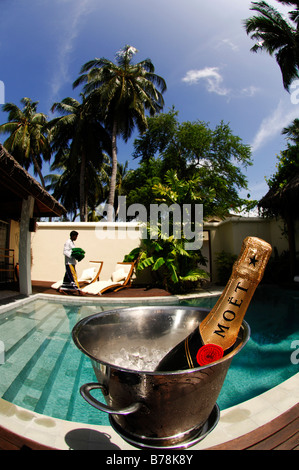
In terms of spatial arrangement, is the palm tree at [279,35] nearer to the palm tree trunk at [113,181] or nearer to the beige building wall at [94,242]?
the beige building wall at [94,242]

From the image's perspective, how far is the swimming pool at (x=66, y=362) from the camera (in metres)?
2.47

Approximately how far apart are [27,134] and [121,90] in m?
11.8

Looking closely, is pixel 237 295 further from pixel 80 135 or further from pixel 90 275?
pixel 80 135

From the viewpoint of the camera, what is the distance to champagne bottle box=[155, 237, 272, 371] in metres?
0.74

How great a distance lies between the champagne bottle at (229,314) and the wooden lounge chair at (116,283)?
6.64 meters

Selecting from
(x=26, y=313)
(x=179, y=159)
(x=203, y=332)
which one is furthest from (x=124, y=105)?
(x=203, y=332)

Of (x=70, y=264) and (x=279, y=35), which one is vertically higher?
(x=279, y=35)

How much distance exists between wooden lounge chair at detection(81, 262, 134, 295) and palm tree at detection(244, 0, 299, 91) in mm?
11895

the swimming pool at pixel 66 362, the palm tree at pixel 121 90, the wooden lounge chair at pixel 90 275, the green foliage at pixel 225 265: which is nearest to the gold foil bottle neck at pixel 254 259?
the swimming pool at pixel 66 362

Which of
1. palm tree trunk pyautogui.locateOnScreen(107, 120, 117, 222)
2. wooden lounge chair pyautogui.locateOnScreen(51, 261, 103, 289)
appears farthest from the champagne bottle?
palm tree trunk pyautogui.locateOnScreen(107, 120, 117, 222)

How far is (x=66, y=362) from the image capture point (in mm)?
3416

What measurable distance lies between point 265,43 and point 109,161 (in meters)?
20.1

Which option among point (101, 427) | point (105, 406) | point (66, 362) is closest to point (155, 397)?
point (105, 406)
